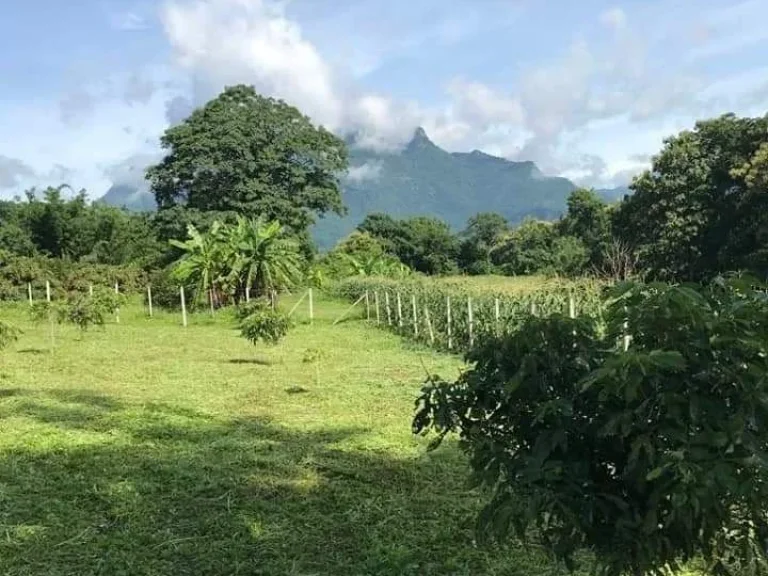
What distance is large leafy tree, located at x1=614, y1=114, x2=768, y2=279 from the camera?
22.1 metres

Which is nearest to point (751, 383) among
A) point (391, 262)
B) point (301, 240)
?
point (301, 240)

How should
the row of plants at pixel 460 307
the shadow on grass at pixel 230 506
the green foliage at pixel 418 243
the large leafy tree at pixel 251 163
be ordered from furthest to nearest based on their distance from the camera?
1. the green foliage at pixel 418 243
2. the large leafy tree at pixel 251 163
3. the row of plants at pixel 460 307
4. the shadow on grass at pixel 230 506

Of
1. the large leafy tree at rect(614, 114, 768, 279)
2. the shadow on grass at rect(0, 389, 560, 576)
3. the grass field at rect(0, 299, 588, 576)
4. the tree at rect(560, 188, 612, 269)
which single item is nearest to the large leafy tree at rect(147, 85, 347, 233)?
the large leafy tree at rect(614, 114, 768, 279)

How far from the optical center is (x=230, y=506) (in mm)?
4602

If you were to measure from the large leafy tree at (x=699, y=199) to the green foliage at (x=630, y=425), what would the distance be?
69.5ft

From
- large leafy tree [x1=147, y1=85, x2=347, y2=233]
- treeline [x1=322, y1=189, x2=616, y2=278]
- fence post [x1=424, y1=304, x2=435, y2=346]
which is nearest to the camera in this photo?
fence post [x1=424, y1=304, x2=435, y2=346]

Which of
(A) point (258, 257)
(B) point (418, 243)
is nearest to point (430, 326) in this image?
(A) point (258, 257)

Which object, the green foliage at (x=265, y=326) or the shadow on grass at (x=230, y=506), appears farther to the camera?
the green foliage at (x=265, y=326)

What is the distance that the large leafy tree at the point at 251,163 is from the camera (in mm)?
28578

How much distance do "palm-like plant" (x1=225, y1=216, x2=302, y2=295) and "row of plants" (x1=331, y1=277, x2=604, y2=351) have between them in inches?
128

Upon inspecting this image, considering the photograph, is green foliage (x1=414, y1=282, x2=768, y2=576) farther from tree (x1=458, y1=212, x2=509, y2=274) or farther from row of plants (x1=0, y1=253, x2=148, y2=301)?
tree (x1=458, y1=212, x2=509, y2=274)

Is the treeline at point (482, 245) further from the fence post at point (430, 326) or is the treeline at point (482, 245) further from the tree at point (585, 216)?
the fence post at point (430, 326)

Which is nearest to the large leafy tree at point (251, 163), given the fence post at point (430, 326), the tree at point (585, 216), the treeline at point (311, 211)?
the treeline at point (311, 211)

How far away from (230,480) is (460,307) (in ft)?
29.7
